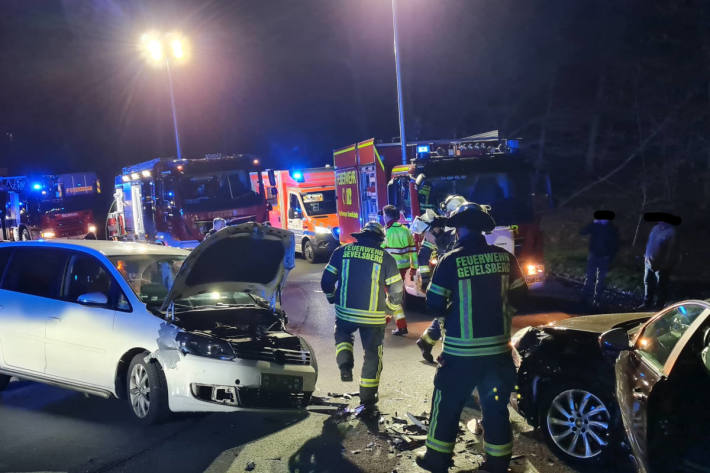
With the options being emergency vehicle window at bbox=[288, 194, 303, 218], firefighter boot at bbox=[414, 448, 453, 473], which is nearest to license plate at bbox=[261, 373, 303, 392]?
firefighter boot at bbox=[414, 448, 453, 473]

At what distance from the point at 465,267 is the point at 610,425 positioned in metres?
1.47

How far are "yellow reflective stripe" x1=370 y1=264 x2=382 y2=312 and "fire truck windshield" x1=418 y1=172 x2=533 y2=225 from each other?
472 centimetres

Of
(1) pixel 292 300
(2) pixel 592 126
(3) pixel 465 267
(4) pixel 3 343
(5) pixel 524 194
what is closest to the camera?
(3) pixel 465 267

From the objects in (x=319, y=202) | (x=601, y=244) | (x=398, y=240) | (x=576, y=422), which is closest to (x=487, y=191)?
(x=601, y=244)

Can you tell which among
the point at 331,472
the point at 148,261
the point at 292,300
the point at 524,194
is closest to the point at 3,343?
the point at 148,261

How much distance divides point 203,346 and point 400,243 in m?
4.59

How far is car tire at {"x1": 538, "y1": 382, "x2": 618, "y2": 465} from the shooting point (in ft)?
13.4

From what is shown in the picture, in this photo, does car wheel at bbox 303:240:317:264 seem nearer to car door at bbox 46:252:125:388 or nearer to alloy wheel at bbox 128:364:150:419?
car door at bbox 46:252:125:388

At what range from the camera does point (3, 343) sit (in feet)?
19.4

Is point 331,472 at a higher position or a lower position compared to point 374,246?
lower

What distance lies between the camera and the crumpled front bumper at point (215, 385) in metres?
4.78

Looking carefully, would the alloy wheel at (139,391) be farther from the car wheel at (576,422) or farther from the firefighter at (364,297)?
the car wheel at (576,422)

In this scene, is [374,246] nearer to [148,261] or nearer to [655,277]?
[148,261]

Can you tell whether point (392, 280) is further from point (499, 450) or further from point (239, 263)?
point (499, 450)
